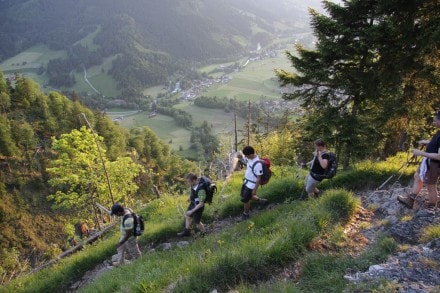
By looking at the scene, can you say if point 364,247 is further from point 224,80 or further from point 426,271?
point 224,80

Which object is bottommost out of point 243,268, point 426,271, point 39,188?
point 39,188

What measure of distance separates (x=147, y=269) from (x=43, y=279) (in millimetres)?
4856

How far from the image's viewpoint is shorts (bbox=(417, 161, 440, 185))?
20.4ft

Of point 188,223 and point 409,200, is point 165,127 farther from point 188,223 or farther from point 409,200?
point 409,200

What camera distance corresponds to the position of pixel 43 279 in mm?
9711

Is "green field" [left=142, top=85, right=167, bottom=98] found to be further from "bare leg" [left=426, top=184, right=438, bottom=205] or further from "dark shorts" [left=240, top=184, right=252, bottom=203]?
"bare leg" [left=426, top=184, right=438, bottom=205]

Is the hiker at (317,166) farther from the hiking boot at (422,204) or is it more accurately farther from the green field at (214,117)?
the green field at (214,117)

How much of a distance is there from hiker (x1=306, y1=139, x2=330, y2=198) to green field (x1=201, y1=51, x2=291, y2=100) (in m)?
101

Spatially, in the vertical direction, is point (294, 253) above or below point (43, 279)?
above

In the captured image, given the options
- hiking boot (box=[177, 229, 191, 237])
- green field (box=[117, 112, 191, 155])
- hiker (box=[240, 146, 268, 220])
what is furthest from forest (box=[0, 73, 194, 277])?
green field (box=[117, 112, 191, 155])

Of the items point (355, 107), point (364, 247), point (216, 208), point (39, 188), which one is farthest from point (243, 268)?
point (39, 188)

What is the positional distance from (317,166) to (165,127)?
3951 inches

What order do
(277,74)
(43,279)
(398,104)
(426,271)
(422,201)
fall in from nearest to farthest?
1. (426,271)
2. (422,201)
3. (43,279)
4. (398,104)
5. (277,74)

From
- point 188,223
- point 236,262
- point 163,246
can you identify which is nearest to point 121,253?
point 163,246
